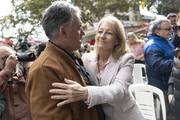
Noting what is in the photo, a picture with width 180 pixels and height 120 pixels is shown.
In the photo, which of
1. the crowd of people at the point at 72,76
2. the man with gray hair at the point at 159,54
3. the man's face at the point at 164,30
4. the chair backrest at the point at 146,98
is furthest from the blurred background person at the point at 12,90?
the man's face at the point at 164,30

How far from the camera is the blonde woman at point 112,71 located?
9.90 ft

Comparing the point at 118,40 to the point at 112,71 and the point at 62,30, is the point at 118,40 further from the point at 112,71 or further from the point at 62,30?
the point at 62,30

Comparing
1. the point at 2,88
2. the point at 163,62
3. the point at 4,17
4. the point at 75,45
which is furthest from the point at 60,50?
the point at 4,17

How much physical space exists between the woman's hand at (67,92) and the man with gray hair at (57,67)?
0.10 ft

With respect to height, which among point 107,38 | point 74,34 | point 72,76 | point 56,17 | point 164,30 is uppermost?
point 56,17

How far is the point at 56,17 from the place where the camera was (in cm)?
264

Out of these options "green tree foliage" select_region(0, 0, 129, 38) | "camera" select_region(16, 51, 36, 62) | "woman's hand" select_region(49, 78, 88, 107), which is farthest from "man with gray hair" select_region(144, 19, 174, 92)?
"green tree foliage" select_region(0, 0, 129, 38)

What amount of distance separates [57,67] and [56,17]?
1.00 ft

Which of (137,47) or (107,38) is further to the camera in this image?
(137,47)

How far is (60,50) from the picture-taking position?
8.82ft

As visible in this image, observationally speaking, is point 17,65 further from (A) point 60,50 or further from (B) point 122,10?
(B) point 122,10

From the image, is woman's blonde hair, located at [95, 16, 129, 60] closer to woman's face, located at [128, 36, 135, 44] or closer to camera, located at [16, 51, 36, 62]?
camera, located at [16, 51, 36, 62]

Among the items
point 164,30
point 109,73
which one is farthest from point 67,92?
point 164,30

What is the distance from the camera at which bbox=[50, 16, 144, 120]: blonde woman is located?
3.02m
